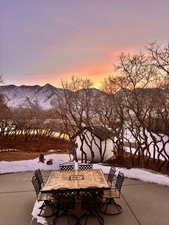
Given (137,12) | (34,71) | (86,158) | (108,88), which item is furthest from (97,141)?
(137,12)

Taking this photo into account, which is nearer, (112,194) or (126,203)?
(112,194)

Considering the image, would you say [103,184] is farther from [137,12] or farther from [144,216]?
[137,12]

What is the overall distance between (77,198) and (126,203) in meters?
1.27

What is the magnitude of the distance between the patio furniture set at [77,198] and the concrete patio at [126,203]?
0.17 metres

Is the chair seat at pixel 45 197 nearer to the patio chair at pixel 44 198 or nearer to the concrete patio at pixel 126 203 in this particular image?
the patio chair at pixel 44 198

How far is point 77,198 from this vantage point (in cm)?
421

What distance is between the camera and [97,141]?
11.6m

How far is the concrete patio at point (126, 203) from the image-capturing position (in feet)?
13.3

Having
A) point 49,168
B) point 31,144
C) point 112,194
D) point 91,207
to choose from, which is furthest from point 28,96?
point 91,207

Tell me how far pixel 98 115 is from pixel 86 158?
234 centimetres

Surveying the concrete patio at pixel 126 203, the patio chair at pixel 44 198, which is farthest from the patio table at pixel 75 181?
the concrete patio at pixel 126 203

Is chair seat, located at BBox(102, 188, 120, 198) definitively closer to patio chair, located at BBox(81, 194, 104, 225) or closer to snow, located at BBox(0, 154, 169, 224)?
patio chair, located at BBox(81, 194, 104, 225)

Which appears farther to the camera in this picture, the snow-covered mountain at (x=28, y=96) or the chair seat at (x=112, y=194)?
the snow-covered mountain at (x=28, y=96)

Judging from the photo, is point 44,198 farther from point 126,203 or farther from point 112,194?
point 126,203
